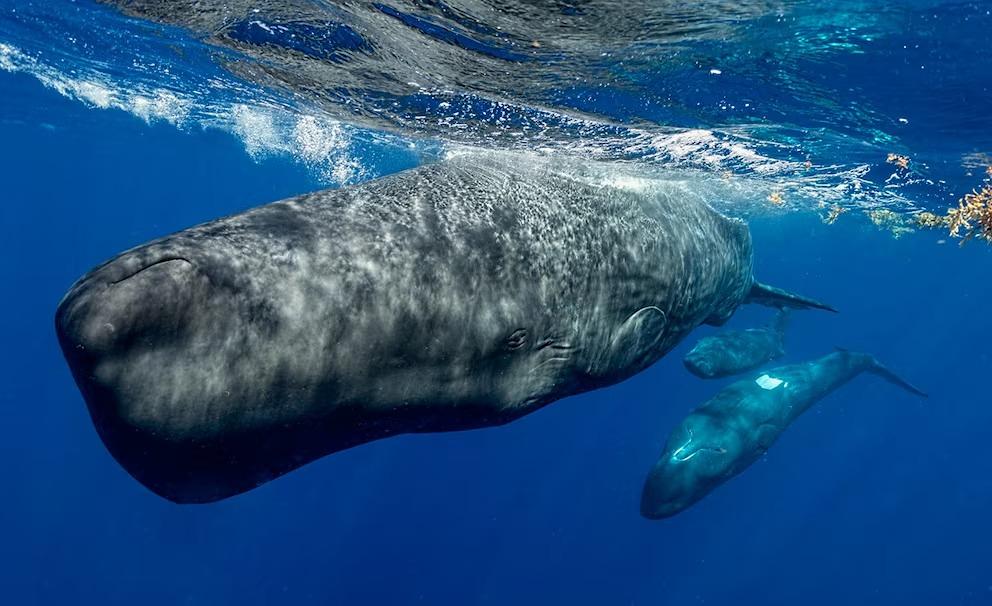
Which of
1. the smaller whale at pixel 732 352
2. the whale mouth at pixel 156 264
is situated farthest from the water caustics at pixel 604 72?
the whale mouth at pixel 156 264

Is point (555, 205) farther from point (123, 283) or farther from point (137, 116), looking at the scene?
point (137, 116)

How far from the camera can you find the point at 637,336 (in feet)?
16.9

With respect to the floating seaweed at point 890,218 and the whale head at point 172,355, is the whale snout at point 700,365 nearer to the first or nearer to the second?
the whale head at point 172,355

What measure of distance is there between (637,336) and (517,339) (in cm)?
165

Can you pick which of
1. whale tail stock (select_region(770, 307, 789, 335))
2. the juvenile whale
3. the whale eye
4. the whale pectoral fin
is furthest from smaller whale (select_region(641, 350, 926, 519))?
the whale eye

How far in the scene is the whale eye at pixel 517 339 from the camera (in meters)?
3.85

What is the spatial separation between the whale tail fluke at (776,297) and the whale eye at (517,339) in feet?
26.9

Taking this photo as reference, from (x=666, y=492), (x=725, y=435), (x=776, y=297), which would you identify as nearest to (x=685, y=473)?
(x=666, y=492)

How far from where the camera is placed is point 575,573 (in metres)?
38.0

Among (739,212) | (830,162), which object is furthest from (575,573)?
(830,162)

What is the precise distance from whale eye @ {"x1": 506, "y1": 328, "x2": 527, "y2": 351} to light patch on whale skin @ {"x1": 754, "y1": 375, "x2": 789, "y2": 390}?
41.5 ft

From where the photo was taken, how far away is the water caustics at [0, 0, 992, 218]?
802 cm

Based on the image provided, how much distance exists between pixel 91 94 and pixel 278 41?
21.2 m

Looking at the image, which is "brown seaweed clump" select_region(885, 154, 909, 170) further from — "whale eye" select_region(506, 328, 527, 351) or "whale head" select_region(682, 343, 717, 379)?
"whale eye" select_region(506, 328, 527, 351)
